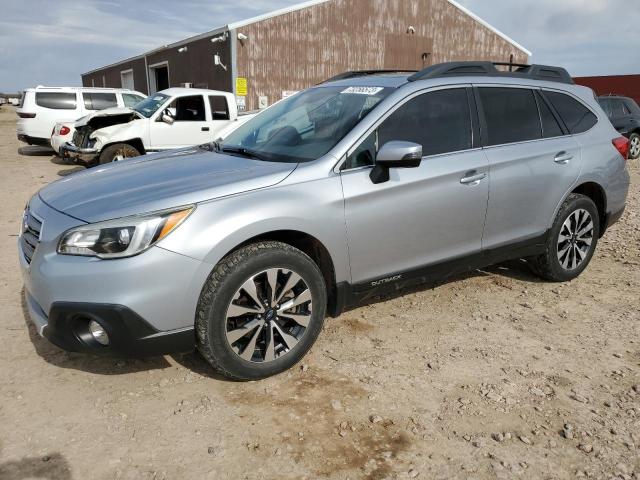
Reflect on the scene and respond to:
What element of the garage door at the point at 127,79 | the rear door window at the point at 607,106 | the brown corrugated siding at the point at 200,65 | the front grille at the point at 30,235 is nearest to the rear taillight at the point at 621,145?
the front grille at the point at 30,235

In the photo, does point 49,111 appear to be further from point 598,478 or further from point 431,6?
point 431,6

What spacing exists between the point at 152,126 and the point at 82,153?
142 centimetres

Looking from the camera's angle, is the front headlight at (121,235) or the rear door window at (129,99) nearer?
the front headlight at (121,235)

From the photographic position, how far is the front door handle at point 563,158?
13.6 feet

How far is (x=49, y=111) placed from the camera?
13.8 meters

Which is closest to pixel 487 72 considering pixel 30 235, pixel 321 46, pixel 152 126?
pixel 30 235

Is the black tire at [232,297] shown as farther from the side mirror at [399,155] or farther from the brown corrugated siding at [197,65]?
the brown corrugated siding at [197,65]

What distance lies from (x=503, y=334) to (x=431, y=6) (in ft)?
72.6

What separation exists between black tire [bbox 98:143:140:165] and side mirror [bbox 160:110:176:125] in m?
0.84

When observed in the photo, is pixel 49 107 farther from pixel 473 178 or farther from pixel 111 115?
pixel 473 178

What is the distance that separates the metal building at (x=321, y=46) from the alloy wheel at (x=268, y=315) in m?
16.5

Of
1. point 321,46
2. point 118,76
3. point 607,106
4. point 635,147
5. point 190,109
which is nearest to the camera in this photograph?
point 190,109

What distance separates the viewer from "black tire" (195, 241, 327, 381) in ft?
8.77

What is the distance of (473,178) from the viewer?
362cm
